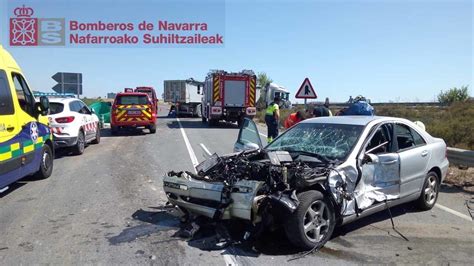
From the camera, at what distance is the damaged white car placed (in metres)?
4.57

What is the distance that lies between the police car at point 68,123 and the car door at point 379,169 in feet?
26.7

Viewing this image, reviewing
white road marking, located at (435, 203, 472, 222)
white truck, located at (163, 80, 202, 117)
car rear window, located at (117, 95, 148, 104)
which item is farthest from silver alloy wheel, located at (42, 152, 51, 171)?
white truck, located at (163, 80, 202, 117)

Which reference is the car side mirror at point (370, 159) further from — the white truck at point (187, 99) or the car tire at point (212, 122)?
the white truck at point (187, 99)

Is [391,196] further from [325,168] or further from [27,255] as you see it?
[27,255]

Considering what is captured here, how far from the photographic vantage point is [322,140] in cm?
573

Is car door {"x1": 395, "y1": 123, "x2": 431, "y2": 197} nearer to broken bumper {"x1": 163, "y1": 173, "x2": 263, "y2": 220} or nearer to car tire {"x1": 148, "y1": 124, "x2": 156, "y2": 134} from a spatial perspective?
broken bumper {"x1": 163, "y1": 173, "x2": 263, "y2": 220}

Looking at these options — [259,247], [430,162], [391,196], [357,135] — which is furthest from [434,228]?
[259,247]

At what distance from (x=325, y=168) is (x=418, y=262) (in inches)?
53.6

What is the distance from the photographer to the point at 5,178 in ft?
21.3

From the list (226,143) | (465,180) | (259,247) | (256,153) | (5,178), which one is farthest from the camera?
(226,143)

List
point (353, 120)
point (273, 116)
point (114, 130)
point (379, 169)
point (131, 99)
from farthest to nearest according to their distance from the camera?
point (114, 130) < point (131, 99) < point (273, 116) < point (353, 120) < point (379, 169)

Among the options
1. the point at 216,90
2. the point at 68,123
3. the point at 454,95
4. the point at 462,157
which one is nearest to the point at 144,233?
the point at 462,157

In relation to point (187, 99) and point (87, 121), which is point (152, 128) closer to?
point (87, 121)

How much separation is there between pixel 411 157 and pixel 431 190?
868mm
